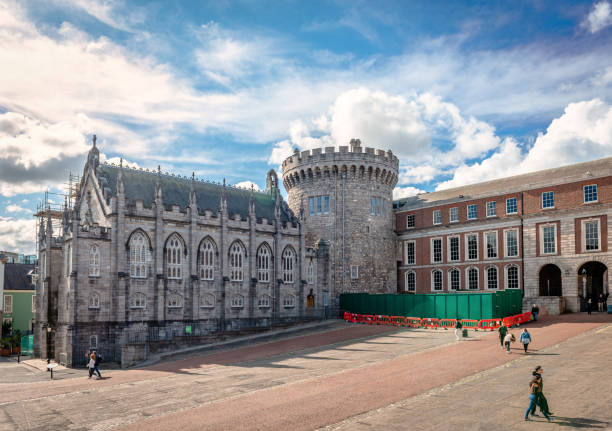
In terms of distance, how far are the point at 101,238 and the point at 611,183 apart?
4364cm

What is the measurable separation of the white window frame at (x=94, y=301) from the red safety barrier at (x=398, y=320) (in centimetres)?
2579

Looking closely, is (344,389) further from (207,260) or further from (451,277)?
(451,277)

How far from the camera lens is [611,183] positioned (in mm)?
47156

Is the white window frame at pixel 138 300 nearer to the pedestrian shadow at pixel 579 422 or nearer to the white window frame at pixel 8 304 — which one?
the white window frame at pixel 8 304

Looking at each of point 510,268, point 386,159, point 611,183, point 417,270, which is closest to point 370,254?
point 417,270

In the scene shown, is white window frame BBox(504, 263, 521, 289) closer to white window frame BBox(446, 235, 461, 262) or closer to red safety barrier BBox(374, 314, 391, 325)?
white window frame BBox(446, 235, 461, 262)

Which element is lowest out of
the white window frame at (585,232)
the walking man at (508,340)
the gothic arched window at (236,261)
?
the walking man at (508,340)

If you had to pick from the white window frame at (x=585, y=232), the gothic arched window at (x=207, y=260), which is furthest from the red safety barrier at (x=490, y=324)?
the gothic arched window at (x=207, y=260)

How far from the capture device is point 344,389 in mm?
24234

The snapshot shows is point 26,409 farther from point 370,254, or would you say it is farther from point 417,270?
point 417,270

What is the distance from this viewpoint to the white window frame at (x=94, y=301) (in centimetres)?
4247

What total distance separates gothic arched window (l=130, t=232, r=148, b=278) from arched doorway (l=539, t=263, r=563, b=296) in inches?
1500

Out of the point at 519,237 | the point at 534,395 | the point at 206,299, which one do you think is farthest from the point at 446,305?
the point at 534,395

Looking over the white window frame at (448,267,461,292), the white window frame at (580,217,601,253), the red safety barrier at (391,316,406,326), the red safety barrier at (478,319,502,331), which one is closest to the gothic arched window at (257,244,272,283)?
the red safety barrier at (391,316,406,326)
